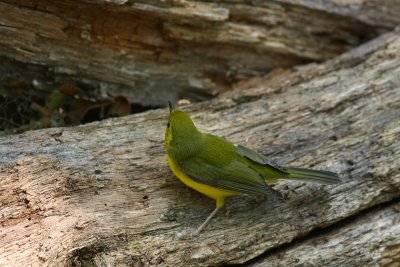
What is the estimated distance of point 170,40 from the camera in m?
5.65

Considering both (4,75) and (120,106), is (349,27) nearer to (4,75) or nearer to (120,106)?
(120,106)

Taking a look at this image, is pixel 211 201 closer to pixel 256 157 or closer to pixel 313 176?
pixel 256 157

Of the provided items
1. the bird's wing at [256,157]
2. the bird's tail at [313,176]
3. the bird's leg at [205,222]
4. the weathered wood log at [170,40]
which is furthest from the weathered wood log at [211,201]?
the weathered wood log at [170,40]

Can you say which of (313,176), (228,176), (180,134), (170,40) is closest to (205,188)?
(228,176)

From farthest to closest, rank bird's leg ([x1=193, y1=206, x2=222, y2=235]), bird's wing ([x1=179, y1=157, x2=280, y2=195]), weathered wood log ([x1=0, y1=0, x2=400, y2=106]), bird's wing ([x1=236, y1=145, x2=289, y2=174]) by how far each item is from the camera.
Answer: weathered wood log ([x1=0, y1=0, x2=400, y2=106]) → bird's wing ([x1=236, y1=145, x2=289, y2=174]) → bird's wing ([x1=179, y1=157, x2=280, y2=195]) → bird's leg ([x1=193, y1=206, x2=222, y2=235])

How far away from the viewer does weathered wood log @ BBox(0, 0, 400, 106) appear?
5.04 m

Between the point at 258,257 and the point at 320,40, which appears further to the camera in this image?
the point at 320,40

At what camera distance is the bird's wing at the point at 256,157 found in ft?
14.0

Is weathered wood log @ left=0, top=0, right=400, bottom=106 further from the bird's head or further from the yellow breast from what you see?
the yellow breast

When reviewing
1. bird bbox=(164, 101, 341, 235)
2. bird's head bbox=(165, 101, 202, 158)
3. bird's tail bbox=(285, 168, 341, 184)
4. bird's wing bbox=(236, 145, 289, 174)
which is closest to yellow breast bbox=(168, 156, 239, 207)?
bird bbox=(164, 101, 341, 235)

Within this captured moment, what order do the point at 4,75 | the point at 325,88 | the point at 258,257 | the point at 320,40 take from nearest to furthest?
1. the point at 258,257
2. the point at 4,75
3. the point at 325,88
4. the point at 320,40

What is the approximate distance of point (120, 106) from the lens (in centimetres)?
559

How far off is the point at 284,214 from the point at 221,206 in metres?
0.48

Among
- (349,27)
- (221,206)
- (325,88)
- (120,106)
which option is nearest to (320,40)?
(349,27)
